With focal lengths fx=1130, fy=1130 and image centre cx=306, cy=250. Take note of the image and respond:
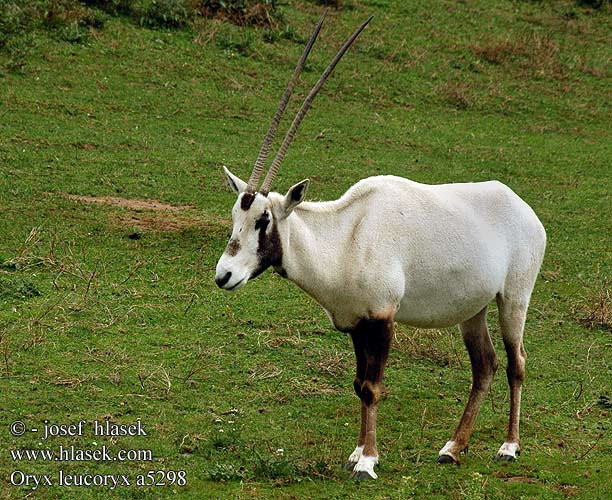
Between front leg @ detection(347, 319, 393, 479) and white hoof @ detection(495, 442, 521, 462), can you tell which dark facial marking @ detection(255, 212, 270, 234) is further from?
white hoof @ detection(495, 442, 521, 462)

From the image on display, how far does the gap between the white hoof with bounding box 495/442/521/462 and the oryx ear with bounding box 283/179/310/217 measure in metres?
2.39

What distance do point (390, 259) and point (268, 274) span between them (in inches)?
171

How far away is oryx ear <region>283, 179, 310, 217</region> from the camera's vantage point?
755cm

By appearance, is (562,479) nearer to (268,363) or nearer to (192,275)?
(268,363)

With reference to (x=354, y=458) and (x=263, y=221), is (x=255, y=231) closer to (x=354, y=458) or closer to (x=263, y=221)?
(x=263, y=221)

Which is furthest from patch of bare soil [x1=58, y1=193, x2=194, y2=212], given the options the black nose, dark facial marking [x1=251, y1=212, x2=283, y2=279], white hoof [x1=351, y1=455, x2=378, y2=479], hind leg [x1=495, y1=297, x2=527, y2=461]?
white hoof [x1=351, y1=455, x2=378, y2=479]

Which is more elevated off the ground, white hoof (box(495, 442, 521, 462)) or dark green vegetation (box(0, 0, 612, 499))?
white hoof (box(495, 442, 521, 462))

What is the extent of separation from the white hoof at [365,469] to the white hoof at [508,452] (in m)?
1.11

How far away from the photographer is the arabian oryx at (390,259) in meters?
7.64

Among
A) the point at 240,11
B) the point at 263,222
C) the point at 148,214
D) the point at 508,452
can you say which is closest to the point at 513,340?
the point at 508,452

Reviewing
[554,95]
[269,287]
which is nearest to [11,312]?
[269,287]

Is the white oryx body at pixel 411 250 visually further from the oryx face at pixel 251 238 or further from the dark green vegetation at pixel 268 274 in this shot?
the dark green vegetation at pixel 268 274

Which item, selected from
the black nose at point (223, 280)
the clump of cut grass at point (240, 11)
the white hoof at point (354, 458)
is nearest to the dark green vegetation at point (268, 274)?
the white hoof at point (354, 458)

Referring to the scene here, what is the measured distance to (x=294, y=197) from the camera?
7602mm
